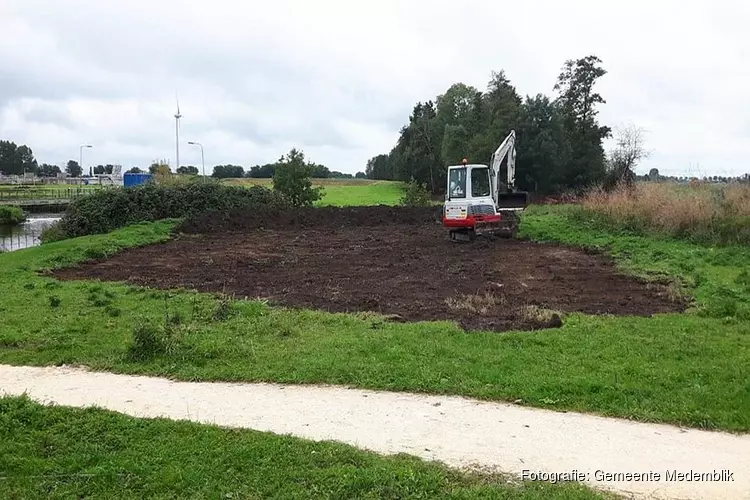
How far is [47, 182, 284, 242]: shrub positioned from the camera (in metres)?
28.4

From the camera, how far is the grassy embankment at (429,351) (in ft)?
20.0

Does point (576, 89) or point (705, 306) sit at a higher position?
point (576, 89)

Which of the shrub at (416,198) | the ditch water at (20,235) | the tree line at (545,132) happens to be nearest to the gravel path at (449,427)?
the ditch water at (20,235)

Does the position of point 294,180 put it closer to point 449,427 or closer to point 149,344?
point 149,344

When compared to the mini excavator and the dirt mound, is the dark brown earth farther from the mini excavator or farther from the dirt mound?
the dirt mound

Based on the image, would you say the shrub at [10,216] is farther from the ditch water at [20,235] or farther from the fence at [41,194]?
the fence at [41,194]

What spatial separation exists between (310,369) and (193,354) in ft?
5.30

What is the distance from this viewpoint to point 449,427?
17.7 ft

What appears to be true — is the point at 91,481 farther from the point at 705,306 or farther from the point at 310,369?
the point at 705,306

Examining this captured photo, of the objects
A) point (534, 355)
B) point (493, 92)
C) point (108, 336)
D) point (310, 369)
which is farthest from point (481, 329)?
point (493, 92)

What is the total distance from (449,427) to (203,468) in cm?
203

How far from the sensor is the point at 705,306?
1023cm

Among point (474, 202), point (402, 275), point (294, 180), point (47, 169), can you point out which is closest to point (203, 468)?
point (402, 275)

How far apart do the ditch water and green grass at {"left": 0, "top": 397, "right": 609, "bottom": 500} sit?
27.4 m
